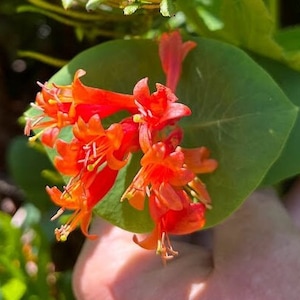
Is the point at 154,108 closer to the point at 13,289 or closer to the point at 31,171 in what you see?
the point at 13,289

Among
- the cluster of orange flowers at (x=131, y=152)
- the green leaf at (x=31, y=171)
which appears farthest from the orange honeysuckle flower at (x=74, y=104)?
the green leaf at (x=31, y=171)

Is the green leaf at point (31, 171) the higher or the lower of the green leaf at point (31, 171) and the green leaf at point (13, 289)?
the lower

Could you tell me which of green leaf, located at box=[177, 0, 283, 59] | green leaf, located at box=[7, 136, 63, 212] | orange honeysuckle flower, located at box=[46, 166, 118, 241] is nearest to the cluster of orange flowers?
orange honeysuckle flower, located at box=[46, 166, 118, 241]

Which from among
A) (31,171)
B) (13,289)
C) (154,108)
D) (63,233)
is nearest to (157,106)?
(154,108)

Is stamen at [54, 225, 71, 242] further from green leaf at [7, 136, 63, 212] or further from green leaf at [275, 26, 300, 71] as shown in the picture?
green leaf at [7, 136, 63, 212]

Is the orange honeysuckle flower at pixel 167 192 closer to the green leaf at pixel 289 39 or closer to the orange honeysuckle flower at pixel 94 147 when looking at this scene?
the orange honeysuckle flower at pixel 94 147

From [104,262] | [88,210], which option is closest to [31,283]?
[104,262]
